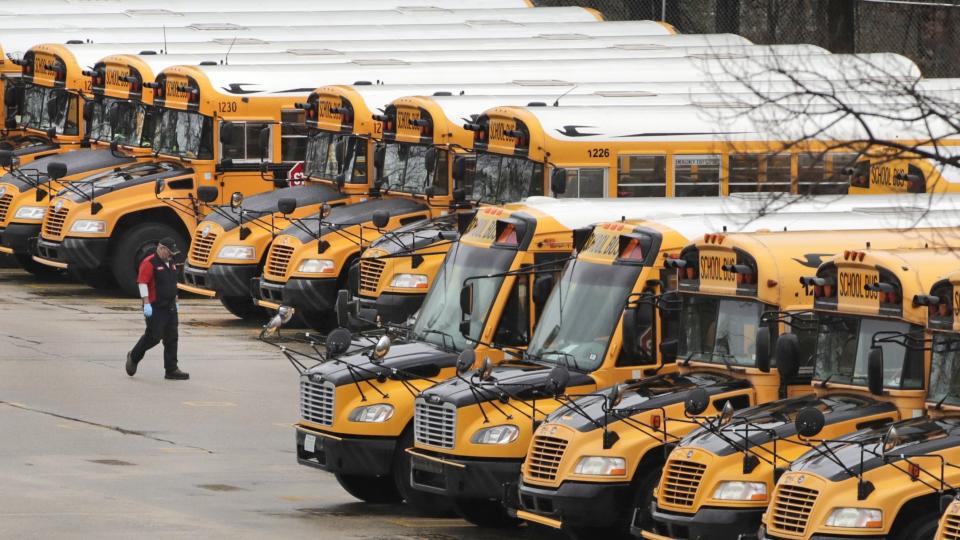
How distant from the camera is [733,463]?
12.5 meters

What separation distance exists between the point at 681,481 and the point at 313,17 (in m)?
27.0

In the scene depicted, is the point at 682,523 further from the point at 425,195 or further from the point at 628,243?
the point at 425,195

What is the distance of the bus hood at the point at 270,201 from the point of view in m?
25.3

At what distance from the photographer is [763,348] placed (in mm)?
13102

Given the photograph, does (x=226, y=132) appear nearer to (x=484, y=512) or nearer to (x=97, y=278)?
(x=97, y=278)

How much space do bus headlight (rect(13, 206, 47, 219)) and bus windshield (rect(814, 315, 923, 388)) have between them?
56.5ft

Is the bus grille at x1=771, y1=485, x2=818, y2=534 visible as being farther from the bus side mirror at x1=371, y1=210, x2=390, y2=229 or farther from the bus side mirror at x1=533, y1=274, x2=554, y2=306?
the bus side mirror at x1=371, y1=210, x2=390, y2=229

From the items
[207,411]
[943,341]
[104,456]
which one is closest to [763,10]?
[207,411]

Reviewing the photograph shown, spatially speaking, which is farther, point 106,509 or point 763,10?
point 763,10

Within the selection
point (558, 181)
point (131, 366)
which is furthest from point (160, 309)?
point (558, 181)

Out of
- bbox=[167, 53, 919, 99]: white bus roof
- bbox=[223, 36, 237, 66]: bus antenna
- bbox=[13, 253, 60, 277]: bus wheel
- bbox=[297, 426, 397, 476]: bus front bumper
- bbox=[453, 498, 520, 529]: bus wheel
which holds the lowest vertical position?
bbox=[453, 498, 520, 529]: bus wheel

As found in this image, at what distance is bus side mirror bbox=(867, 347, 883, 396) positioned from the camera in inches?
483

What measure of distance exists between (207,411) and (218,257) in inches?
220

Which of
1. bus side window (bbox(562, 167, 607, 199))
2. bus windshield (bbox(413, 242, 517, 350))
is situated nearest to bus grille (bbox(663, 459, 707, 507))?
bus windshield (bbox(413, 242, 517, 350))
